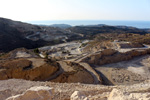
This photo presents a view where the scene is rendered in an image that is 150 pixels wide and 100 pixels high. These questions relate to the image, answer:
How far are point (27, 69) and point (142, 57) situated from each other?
877 inches

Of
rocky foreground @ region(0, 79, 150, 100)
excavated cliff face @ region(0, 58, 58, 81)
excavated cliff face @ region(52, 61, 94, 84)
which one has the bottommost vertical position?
excavated cliff face @ region(52, 61, 94, 84)

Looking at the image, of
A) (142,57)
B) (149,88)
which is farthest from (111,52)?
(149,88)

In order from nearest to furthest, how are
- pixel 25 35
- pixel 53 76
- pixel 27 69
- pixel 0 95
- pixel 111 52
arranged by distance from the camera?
pixel 0 95, pixel 27 69, pixel 53 76, pixel 111 52, pixel 25 35

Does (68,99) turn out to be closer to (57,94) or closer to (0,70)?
(57,94)

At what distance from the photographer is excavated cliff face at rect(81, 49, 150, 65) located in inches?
831

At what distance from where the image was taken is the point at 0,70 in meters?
10.3

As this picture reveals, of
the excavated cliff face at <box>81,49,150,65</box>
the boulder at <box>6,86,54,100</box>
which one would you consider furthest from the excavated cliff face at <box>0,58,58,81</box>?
the excavated cliff face at <box>81,49,150,65</box>

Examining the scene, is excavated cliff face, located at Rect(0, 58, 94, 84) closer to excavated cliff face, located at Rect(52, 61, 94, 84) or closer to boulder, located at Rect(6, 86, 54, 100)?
excavated cliff face, located at Rect(52, 61, 94, 84)

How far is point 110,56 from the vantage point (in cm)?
2273

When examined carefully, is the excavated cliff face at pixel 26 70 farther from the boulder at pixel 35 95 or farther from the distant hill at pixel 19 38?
the distant hill at pixel 19 38

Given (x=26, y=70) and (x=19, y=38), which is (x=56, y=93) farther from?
(x=19, y=38)

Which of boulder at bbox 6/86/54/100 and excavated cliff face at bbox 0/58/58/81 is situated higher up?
boulder at bbox 6/86/54/100

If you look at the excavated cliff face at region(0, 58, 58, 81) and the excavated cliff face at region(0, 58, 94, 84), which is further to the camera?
the excavated cliff face at region(0, 58, 94, 84)

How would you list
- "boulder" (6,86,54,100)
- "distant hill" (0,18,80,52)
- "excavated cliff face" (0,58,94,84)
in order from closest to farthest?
"boulder" (6,86,54,100)
"excavated cliff face" (0,58,94,84)
"distant hill" (0,18,80,52)
